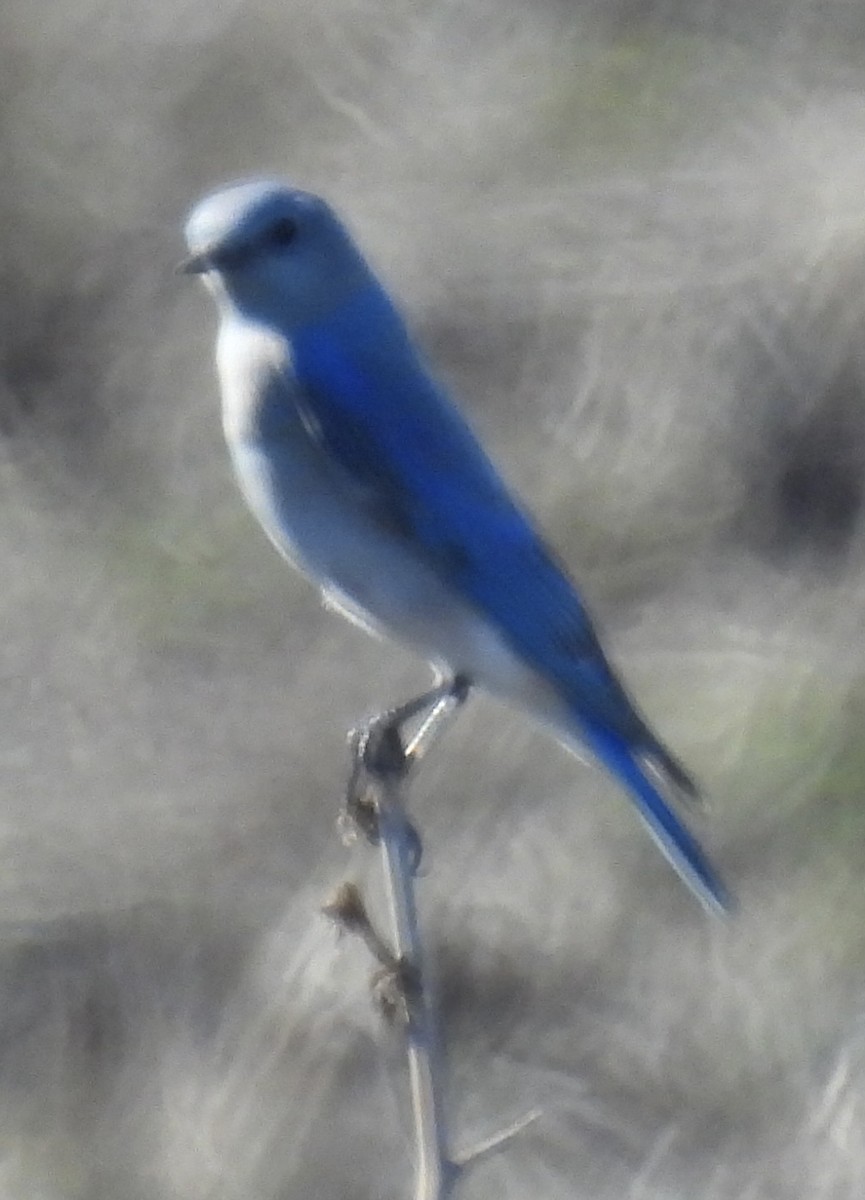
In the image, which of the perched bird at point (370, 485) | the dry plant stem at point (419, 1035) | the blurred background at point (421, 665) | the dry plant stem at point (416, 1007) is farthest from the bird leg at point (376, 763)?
the blurred background at point (421, 665)

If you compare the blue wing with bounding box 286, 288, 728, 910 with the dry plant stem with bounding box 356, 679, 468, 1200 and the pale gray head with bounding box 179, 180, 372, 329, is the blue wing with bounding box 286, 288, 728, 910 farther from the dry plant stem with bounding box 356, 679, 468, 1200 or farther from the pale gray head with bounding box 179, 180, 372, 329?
the dry plant stem with bounding box 356, 679, 468, 1200

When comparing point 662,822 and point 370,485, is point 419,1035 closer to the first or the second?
point 662,822

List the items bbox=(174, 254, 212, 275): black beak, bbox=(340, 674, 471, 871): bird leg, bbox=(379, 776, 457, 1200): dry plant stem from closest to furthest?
bbox=(379, 776, 457, 1200): dry plant stem, bbox=(340, 674, 471, 871): bird leg, bbox=(174, 254, 212, 275): black beak

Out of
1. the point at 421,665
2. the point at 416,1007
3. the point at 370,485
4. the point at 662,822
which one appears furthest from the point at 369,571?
the point at 421,665

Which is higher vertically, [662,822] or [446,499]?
[446,499]

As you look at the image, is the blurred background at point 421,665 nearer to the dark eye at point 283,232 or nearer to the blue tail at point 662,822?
the blue tail at point 662,822

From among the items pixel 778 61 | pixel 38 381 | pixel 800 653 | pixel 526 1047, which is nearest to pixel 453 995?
pixel 526 1047

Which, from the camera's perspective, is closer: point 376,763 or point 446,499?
point 376,763

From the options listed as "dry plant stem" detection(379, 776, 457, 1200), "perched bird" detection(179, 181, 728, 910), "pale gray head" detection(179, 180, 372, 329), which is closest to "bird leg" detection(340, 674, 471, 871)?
"perched bird" detection(179, 181, 728, 910)
